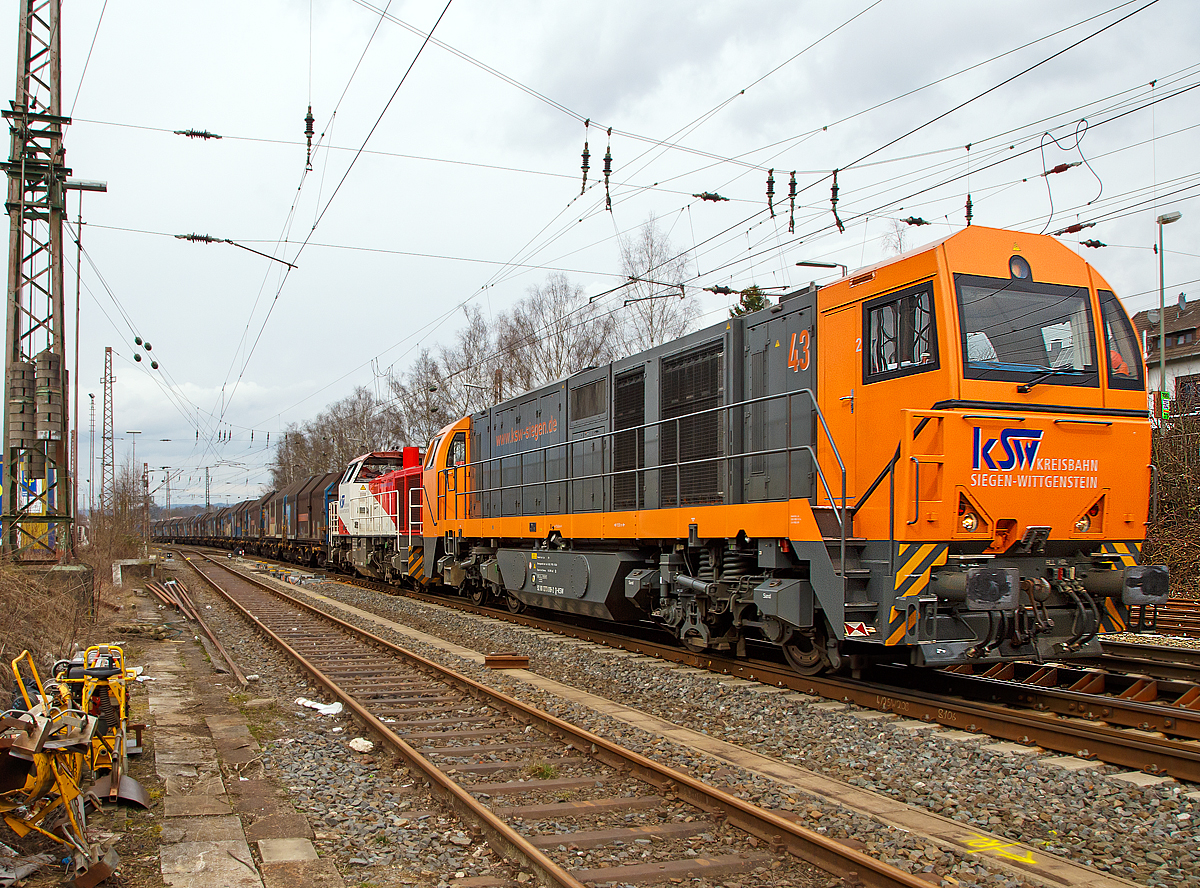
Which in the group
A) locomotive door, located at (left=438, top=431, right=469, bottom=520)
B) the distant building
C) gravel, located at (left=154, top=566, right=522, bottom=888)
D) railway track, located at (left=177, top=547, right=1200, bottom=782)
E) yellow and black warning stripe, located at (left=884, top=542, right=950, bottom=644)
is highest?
the distant building

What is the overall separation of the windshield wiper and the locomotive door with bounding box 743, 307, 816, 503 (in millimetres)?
1835

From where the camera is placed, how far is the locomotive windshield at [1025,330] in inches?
279

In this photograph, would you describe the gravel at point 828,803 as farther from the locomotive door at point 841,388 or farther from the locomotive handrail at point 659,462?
the locomotive door at point 841,388

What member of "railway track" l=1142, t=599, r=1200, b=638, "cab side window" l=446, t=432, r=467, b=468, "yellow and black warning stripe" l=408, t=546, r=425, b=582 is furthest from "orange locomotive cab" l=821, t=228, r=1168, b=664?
"yellow and black warning stripe" l=408, t=546, r=425, b=582

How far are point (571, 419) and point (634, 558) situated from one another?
2.85 meters

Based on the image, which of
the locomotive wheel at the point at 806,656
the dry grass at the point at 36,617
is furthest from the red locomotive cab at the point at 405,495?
the locomotive wheel at the point at 806,656

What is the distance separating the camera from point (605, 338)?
109ft

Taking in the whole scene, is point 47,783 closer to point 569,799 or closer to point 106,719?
point 106,719

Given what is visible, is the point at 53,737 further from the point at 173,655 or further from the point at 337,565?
the point at 337,565

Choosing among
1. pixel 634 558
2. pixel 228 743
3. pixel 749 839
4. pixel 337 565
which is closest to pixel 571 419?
pixel 634 558

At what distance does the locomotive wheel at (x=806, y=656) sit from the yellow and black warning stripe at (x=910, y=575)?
1.29 meters

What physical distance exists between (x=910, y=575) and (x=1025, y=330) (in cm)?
234

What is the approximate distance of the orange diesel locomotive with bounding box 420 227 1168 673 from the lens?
6.86 m

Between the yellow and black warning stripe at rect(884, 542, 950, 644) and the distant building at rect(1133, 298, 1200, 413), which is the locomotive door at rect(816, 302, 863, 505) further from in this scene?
the distant building at rect(1133, 298, 1200, 413)
